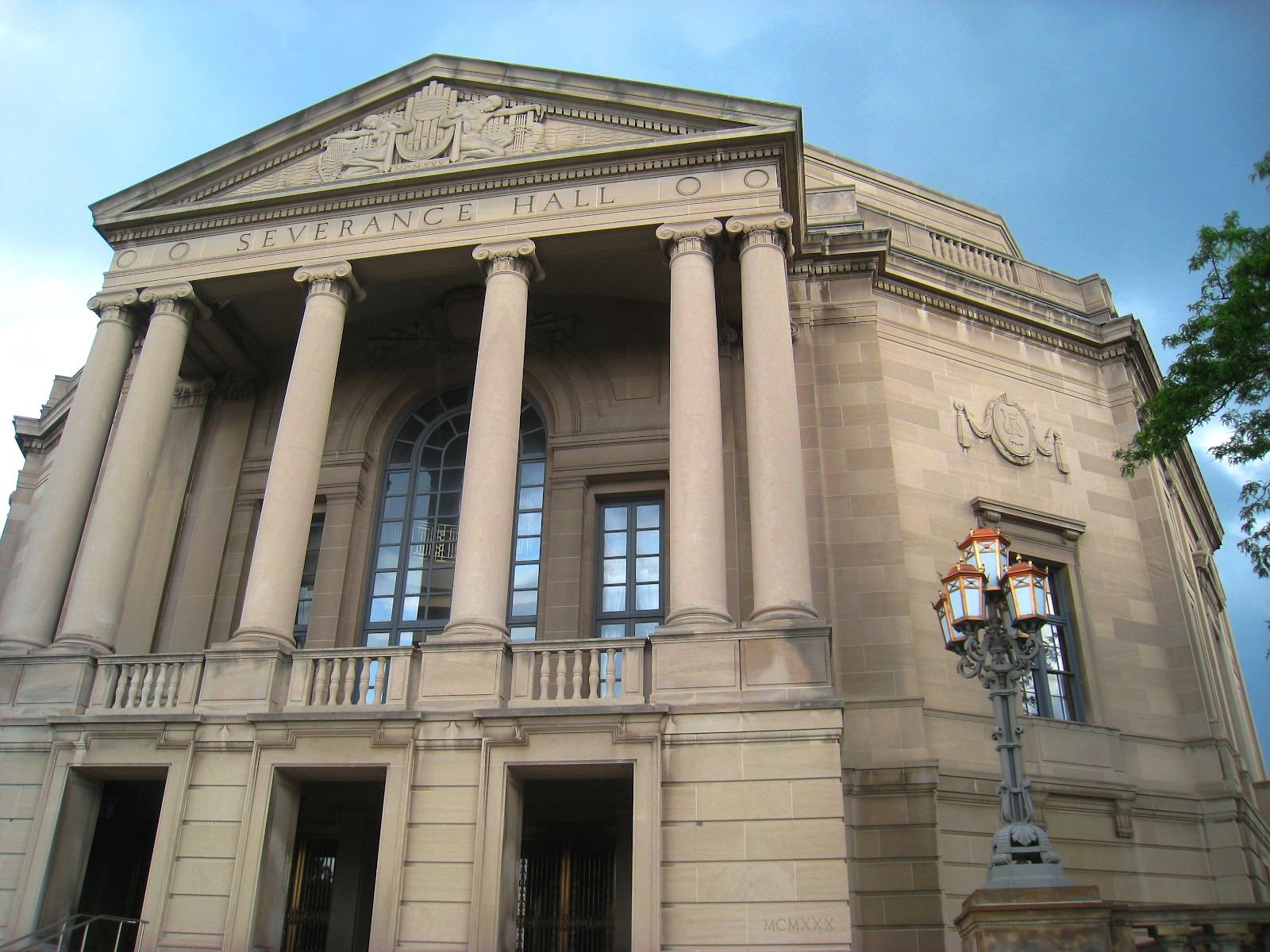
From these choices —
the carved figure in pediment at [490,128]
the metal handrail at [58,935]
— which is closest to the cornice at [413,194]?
the carved figure in pediment at [490,128]

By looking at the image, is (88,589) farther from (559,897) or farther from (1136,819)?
(1136,819)

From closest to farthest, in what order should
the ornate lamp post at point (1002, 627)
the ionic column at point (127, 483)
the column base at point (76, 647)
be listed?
the ornate lamp post at point (1002, 627) < the column base at point (76, 647) < the ionic column at point (127, 483)

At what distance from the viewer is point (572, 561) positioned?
18.9 metres

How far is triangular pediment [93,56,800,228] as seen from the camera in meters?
18.3

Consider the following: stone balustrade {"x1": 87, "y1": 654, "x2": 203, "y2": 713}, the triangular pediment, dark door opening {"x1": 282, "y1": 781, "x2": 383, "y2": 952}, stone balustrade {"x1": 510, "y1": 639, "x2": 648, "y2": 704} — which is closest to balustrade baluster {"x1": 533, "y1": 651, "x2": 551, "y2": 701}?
stone balustrade {"x1": 510, "y1": 639, "x2": 648, "y2": 704}

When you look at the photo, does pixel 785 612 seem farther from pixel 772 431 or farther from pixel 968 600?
pixel 968 600

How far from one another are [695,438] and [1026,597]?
5950mm

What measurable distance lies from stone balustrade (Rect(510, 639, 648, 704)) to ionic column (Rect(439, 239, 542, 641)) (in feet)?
2.01

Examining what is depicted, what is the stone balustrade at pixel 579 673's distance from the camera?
14.4m

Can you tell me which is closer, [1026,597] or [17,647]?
[1026,597]

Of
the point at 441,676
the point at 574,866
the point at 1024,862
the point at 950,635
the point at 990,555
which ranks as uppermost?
the point at 990,555

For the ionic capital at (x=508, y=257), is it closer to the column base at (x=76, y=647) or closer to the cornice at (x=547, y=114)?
the cornice at (x=547, y=114)

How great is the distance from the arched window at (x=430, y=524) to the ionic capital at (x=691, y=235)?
5184 millimetres

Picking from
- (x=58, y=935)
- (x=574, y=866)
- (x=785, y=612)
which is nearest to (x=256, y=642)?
(x=58, y=935)
